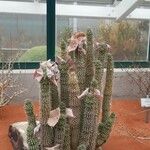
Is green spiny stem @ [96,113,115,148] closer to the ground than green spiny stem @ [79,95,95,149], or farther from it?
closer to the ground

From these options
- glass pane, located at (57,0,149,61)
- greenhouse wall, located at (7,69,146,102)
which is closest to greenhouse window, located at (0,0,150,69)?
glass pane, located at (57,0,149,61)

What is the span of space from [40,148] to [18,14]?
2114 millimetres

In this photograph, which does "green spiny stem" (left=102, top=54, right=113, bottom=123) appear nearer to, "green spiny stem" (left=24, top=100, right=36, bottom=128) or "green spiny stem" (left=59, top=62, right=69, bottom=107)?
"green spiny stem" (left=59, top=62, right=69, bottom=107)

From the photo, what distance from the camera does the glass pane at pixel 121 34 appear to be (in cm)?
443

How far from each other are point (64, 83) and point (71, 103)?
0.13 metres

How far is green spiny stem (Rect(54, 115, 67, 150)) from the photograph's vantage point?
2.31 metres

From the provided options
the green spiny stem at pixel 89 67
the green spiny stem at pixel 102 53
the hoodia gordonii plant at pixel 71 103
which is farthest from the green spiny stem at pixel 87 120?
the green spiny stem at pixel 102 53

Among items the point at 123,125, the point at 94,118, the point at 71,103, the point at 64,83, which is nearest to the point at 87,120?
the point at 94,118

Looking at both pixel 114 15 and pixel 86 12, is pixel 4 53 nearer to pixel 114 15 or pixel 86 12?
pixel 86 12

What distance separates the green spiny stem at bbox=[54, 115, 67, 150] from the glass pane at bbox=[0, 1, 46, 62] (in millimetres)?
2017

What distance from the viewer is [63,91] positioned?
2.52 metres

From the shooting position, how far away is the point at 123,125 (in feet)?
11.8

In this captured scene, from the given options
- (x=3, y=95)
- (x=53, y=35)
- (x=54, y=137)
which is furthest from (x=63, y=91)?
(x=53, y=35)

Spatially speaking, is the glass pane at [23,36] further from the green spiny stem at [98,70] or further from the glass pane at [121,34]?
the green spiny stem at [98,70]
